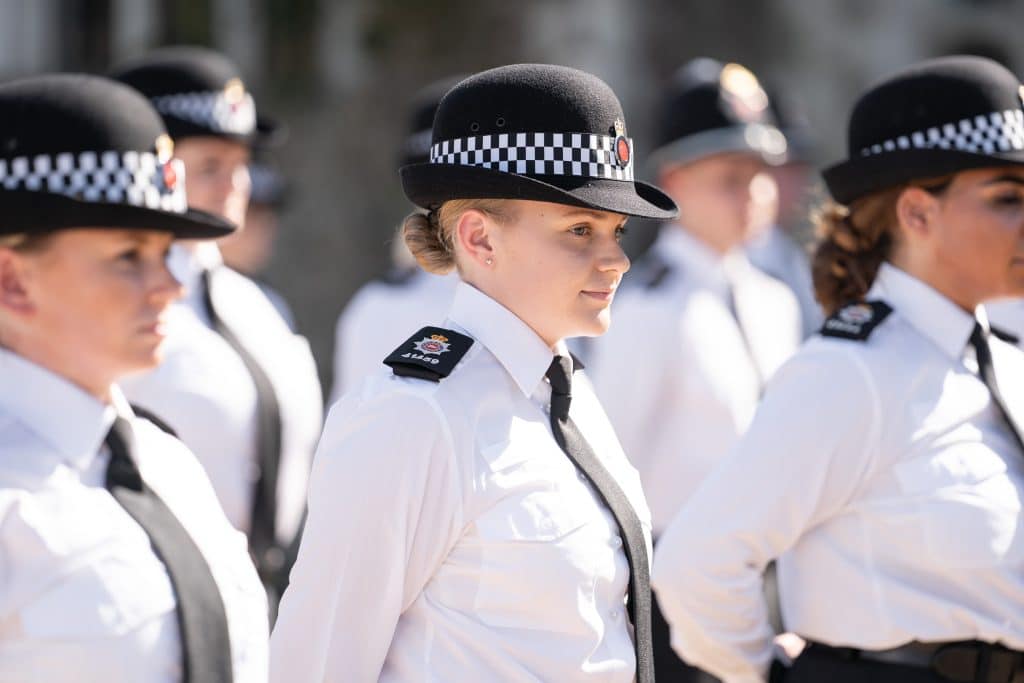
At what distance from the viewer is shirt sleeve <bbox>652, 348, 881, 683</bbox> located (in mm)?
3012

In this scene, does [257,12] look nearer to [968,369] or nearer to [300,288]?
[300,288]

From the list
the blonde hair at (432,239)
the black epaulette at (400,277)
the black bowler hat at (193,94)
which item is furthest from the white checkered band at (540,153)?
the black epaulette at (400,277)

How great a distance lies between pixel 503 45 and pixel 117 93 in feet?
33.0

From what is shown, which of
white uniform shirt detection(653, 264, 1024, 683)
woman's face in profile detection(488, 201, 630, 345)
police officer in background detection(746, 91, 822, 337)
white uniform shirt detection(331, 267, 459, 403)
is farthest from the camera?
police officer in background detection(746, 91, 822, 337)

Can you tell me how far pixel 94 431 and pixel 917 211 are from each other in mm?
1865

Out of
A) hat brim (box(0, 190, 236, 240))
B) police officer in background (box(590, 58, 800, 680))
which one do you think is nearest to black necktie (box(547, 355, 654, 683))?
hat brim (box(0, 190, 236, 240))

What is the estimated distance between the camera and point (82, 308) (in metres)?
2.29

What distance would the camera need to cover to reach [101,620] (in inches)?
83.9

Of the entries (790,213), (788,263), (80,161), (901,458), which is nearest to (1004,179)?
(901,458)

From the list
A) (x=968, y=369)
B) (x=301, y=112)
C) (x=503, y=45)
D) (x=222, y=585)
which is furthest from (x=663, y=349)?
(x=301, y=112)

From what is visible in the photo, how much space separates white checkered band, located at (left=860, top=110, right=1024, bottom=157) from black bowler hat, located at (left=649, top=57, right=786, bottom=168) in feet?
7.44

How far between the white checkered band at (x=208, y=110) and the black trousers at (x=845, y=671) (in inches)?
93.1

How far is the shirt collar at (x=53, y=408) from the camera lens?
88.0 inches

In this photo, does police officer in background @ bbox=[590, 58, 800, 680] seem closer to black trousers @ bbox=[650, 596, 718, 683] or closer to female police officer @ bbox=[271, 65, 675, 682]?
black trousers @ bbox=[650, 596, 718, 683]
